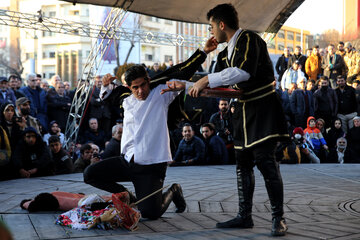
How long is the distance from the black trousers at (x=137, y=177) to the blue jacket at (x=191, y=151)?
18.1 feet

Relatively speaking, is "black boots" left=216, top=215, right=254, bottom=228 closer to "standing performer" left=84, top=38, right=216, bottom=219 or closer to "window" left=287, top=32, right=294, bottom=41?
"standing performer" left=84, top=38, right=216, bottom=219

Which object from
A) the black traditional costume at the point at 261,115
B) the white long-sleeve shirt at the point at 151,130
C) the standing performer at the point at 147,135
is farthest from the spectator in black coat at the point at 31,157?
the black traditional costume at the point at 261,115

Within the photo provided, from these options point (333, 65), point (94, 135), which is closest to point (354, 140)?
point (333, 65)

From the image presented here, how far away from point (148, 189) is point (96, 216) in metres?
0.63

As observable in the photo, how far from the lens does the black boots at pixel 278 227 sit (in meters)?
3.98

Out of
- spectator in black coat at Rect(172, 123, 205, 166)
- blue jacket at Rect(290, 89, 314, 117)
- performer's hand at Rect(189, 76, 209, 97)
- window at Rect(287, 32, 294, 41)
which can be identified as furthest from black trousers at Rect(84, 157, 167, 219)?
window at Rect(287, 32, 294, 41)

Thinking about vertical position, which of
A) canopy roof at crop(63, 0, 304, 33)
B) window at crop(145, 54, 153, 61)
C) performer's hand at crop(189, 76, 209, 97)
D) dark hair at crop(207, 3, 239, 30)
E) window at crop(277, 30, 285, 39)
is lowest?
performer's hand at crop(189, 76, 209, 97)

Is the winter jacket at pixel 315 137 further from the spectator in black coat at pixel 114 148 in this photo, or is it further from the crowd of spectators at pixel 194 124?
the spectator in black coat at pixel 114 148

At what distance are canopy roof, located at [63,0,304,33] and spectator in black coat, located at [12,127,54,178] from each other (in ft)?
9.07

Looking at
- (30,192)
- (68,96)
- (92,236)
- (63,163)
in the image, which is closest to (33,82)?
(68,96)

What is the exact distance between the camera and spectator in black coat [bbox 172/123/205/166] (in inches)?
416

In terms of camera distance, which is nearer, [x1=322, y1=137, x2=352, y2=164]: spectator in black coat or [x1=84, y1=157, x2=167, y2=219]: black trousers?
[x1=84, y1=157, x2=167, y2=219]: black trousers

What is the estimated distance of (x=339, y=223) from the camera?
4.54 meters

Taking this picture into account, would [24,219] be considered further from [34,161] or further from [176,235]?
[34,161]
